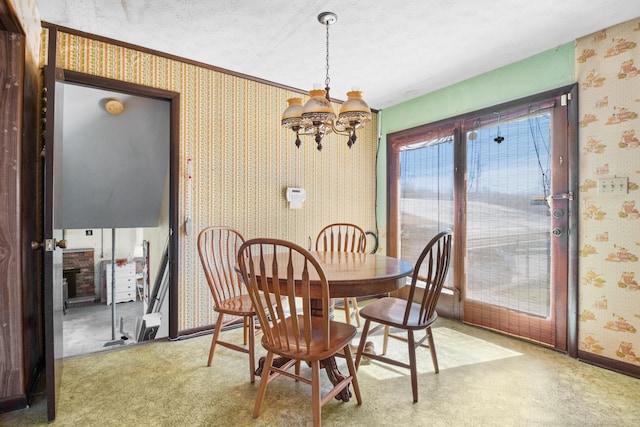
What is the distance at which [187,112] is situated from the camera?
9.11 ft

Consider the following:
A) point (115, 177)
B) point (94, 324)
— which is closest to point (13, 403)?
point (115, 177)

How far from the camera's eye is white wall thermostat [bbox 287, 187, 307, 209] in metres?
3.32

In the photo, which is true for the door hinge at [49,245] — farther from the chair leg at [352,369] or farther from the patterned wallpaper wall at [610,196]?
the patterned wallpaper wall at [610,196]

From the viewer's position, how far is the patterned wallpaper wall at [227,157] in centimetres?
260

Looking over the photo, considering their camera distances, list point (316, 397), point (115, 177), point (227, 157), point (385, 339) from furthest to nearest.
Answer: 1. point (115, 177)
2. point (227, 157)
3. point (385, 339)
4. point (316, 397)

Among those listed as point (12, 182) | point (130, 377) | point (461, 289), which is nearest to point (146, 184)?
point (12, 182)

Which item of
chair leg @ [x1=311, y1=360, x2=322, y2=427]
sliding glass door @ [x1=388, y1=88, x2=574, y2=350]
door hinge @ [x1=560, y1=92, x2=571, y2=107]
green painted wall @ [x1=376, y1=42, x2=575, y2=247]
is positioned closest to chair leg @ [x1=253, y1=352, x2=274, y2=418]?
chair leg @ [x1=311, y1=360, x2=322, y2=427]

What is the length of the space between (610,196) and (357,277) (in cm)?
194

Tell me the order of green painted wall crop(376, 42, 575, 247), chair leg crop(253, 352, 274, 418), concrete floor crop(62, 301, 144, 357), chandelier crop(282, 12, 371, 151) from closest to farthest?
chair leg crop(253, 352, 274, 418) → chandelier crop(282, 12, 371, 151) → green painted wall crop(376, 42, 575, 247) → concrete floor crop(62, 301, 144, 357)

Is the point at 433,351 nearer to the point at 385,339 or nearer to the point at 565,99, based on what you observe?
the point at 385,339

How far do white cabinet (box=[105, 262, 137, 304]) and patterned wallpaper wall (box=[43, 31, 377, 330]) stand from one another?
9.92ft

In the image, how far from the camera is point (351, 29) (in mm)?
2283

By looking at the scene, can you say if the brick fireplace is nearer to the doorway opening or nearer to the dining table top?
the doorway opening

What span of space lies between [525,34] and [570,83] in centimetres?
52
